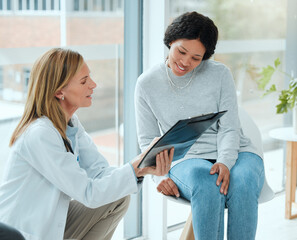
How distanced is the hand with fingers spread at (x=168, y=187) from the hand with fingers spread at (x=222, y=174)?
0.18 m

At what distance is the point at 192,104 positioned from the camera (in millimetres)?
2139

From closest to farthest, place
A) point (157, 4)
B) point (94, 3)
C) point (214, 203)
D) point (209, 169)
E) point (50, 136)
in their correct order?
1. point (50, 136)
2. point (214, 203)
3. point (209, 169)
4. point (94, 3)
5. point (157, 4)

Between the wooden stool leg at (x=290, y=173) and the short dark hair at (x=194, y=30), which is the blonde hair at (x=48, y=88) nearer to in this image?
the short dark hair at (x=194, y=30)

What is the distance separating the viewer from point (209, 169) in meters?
1.98

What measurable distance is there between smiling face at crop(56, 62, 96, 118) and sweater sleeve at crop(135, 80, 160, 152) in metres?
0.43

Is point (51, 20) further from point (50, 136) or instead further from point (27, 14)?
point (50, 136)

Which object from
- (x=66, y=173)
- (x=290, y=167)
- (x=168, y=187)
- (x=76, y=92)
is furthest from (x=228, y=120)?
(x=290, y=167)

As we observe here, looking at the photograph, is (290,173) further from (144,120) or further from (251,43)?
(144,120)

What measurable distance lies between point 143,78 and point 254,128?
67 centimetres

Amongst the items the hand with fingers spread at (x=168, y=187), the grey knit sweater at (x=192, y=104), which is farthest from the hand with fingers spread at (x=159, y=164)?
the grey knit sweater at (x=192, y=104)

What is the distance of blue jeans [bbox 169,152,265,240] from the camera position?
1.84 meters

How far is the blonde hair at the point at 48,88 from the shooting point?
1633 mm

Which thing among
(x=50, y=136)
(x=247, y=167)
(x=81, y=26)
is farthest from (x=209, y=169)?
(x=81, y=26)

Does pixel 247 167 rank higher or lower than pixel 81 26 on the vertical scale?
lower
